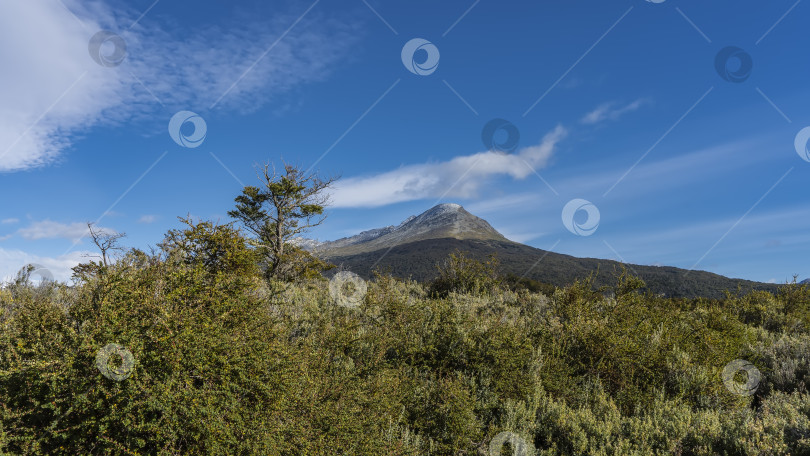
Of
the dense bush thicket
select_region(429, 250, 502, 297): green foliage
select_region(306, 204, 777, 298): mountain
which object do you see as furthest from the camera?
select_region(306, 204, 777, 298): mountain

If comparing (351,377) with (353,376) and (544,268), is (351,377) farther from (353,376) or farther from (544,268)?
(544,268)

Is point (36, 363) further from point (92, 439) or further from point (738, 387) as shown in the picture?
point (738, 387)

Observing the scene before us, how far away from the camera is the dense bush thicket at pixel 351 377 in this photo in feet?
13.3

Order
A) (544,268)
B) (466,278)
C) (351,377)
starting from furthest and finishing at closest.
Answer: (544,268) < (466,278) < (351,377)

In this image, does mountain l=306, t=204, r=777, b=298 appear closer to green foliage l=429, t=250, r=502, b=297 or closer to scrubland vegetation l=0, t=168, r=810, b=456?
green foliage l=429, t=250, r=502, b=297

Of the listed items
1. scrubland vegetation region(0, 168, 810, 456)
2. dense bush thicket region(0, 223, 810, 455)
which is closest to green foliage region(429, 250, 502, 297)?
scrubland vegetation region(0, 168, 810, 456)

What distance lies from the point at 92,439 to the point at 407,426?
3995 millimetres

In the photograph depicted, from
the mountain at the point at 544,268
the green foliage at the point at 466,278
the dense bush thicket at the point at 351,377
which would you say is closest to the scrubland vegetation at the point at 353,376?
the dense bush thicket at the point at 351,377

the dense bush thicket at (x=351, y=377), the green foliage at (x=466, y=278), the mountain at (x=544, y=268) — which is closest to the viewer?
the dense bush thicket at (x=351, y=377)

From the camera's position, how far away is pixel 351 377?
662 cm

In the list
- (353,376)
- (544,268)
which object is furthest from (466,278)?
(544,268)

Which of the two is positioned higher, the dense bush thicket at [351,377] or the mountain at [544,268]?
the mountain at [544,268]

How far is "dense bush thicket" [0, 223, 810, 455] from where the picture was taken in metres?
4.05

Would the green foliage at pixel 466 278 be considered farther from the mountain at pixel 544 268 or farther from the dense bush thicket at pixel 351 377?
the dense bush thicket at pixel 351 377
